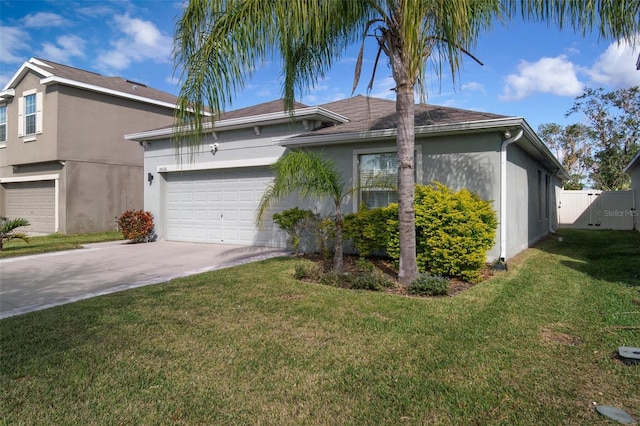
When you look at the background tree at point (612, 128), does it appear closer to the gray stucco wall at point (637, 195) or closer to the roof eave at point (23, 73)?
the gray stucco wall at point (637, 195)

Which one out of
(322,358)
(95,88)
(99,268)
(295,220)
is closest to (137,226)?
(99,268)

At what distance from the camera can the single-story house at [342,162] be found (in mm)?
8656

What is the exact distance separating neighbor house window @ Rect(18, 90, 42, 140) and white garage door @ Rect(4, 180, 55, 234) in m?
2.28

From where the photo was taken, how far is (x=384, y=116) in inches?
425

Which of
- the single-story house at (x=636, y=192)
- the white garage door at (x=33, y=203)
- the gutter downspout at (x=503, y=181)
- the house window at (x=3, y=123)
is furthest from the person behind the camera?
the house window at (x=3, y=123)

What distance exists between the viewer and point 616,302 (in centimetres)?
570

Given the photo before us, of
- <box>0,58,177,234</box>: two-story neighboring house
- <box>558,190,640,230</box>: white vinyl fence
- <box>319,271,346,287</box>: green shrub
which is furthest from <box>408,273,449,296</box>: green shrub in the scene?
<box>558,190,640,230</box>: white vinyl fence

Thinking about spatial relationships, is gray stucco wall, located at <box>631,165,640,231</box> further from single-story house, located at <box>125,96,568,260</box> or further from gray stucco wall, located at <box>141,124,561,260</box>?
gray stucco wall, located at <box>141,124,561,260</box>

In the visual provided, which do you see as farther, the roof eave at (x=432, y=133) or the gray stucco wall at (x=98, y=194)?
the gray stucco wall at (x=98, y=194)

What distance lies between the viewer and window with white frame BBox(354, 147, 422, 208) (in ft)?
31.4

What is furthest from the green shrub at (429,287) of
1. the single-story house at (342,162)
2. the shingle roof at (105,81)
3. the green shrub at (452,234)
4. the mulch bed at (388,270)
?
the shingle roof at (105,81)

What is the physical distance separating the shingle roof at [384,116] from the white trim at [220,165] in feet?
5.30

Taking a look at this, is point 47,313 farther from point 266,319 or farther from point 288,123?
point 288,123

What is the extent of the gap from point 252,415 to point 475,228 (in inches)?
212
